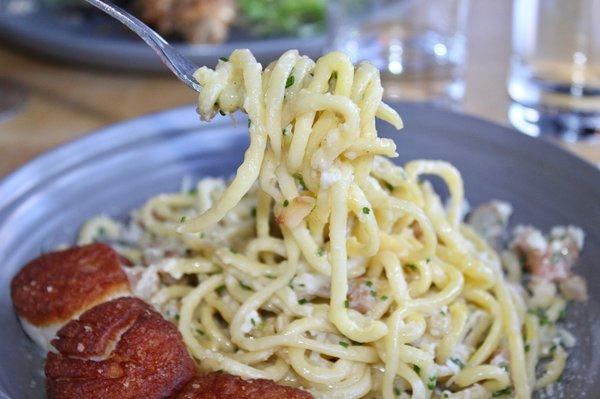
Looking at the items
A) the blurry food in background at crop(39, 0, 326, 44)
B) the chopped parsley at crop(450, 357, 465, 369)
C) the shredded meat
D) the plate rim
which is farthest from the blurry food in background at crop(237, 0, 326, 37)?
the shredded meat

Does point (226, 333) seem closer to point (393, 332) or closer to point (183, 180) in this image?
point (393, 332)

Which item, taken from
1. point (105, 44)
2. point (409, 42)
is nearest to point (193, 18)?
point (105, 44)

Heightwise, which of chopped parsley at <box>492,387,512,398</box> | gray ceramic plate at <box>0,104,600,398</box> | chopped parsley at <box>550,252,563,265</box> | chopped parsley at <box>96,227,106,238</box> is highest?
gray ceramic plate at <box>0,104,600,398</box>

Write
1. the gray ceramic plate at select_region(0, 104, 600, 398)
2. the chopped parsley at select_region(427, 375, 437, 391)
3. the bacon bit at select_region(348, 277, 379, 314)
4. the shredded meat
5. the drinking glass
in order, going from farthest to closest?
the drinking glass
the gray ceramic plate at select_region(0, 104, 600, 398)
the bacon bit at select_region(348, 277, 379, 314)
the chopped parsley at select_region(427, 375, 437, 391)
the shredded meat

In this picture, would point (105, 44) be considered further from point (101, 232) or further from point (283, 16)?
point (101, 232)

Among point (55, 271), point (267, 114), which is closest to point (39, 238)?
point (55, 271)

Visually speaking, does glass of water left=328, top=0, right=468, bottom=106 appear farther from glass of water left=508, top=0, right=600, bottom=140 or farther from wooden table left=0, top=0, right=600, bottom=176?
A: glass of water left=508, top=0, right=600, bottom=140
